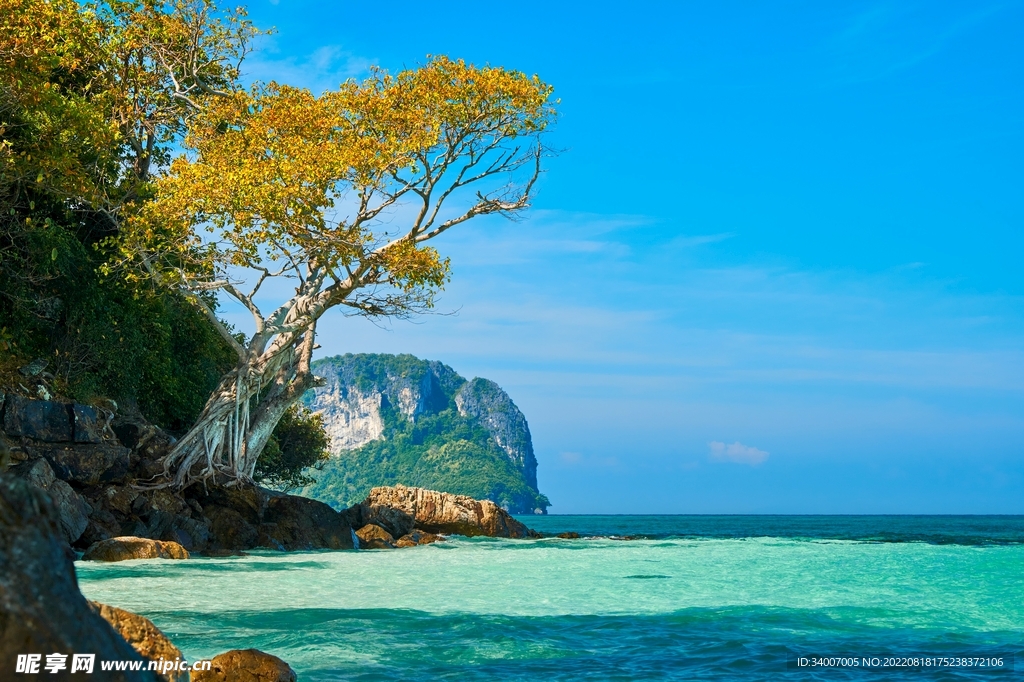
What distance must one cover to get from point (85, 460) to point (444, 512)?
1194 cm

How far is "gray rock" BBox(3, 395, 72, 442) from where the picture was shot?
54.7 feet

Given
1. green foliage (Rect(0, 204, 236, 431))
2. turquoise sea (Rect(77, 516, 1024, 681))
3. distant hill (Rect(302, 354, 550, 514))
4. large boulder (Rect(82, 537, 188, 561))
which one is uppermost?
distant hill (Rect(302, 354, 550, 514))

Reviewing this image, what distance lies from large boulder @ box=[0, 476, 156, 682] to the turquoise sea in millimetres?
3746

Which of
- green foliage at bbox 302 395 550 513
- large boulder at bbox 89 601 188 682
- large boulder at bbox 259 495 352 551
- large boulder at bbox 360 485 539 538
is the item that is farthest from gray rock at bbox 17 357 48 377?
green foliage at bbox 302 395 550 513

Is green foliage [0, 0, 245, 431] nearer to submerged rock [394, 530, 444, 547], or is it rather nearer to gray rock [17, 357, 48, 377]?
gray rock [17, 357, 48, 377]

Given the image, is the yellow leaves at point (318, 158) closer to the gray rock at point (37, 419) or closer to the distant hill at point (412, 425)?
the gray rock at point (37, 419)

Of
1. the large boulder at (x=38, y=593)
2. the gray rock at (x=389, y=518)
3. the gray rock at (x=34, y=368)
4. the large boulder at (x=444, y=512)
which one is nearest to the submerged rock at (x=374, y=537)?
the gray rock at (x=389, y=518)

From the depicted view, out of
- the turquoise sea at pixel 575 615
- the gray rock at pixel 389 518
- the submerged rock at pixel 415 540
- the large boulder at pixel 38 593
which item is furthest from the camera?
the gray rock at pixel 389 518

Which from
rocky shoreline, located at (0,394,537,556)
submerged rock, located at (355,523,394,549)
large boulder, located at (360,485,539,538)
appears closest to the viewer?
rocky shoreline, located at (0,394,537,556)

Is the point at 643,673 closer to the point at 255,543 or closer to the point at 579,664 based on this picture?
the point at 579,664

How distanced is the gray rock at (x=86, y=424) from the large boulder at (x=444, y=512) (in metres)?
9.75

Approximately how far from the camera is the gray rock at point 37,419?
54.7 feet

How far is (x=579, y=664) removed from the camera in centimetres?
711

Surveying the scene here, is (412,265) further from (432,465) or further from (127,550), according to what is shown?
(432,465)
